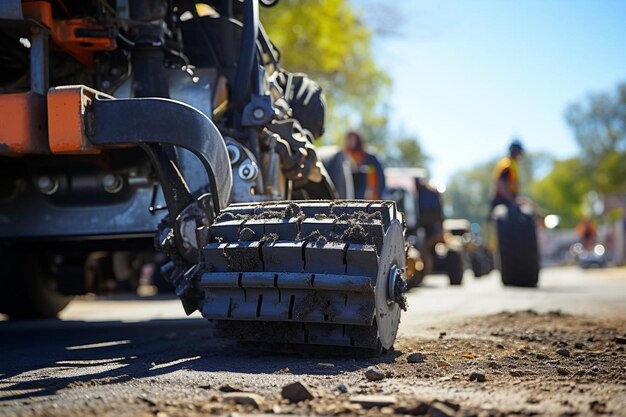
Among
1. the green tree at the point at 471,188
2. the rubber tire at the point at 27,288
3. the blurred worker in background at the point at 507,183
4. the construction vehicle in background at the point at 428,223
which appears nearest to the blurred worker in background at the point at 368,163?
the blurred worker in background at the point at 507,183

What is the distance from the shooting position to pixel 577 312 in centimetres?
886

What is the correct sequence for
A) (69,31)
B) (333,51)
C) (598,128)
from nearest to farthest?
(69,31) → (333,51) → (598,128)

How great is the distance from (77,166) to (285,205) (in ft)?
6.38

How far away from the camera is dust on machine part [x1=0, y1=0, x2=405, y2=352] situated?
460cm

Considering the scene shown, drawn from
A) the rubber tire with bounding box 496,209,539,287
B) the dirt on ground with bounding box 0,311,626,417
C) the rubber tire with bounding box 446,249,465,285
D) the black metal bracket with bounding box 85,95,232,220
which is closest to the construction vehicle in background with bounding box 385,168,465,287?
the rubber tire with bounding box 446,249,465,285

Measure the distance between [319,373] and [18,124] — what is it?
1.98m

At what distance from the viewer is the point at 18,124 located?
4984 millimetres

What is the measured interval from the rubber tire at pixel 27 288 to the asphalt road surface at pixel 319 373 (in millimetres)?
507

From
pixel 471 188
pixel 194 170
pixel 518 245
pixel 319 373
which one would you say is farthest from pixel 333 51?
pixel 471 188

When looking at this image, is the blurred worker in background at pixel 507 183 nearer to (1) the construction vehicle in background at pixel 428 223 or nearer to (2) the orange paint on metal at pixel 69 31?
(1) the construction vehicle in background at pixel 428 223

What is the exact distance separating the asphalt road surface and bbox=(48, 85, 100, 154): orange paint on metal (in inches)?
41.2

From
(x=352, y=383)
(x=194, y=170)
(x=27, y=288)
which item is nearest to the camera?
(x=352, y=383)

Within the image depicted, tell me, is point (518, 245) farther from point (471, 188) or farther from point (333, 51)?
point (471, 188)

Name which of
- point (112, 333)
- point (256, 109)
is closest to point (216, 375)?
point (256, 109)
